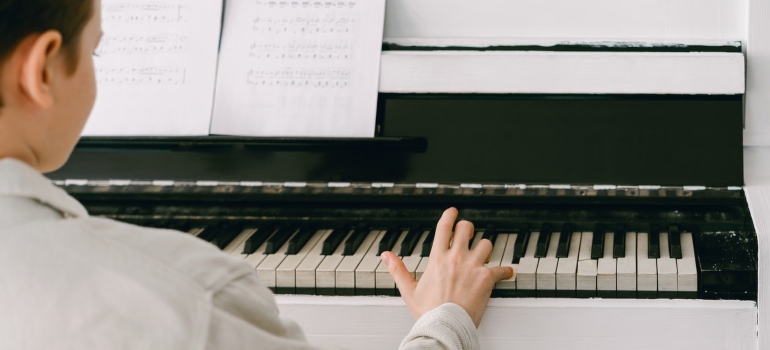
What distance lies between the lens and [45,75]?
75cm

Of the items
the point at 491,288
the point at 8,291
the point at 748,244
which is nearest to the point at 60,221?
the point at 8,291

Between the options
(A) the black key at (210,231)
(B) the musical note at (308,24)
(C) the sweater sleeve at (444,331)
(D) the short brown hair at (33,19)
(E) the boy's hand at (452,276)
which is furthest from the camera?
(B) the musical note at (308,24)

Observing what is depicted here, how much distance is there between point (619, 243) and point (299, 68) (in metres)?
0.74

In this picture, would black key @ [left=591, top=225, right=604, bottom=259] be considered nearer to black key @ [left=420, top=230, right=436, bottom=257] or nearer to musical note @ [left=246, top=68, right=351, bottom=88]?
black key @ [left=420, top=230, right=436, bottom=257]

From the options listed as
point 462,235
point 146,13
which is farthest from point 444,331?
point 146,13

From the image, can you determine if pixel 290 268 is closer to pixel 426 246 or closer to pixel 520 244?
pixel 426 246

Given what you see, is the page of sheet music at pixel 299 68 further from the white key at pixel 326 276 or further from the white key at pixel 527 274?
the white key at pixel 527 274

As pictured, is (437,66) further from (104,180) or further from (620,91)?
(104,180)

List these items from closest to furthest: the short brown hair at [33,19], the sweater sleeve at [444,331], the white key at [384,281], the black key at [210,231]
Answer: the short brown hair at [33,19], the sweater sleeve at [444,331], the white key at [384,281], the black key at [210,231]

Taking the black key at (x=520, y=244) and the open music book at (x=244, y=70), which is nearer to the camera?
the black key at (x=520, y=244)

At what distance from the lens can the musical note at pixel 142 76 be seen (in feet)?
5.78

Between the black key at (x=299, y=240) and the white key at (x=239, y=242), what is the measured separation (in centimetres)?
10

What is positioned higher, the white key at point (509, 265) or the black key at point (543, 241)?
the black key at point (543, 241)

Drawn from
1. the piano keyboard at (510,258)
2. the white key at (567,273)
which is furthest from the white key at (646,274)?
the white key at (567,273)
